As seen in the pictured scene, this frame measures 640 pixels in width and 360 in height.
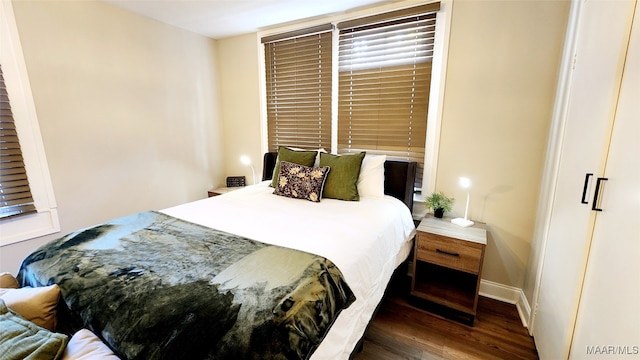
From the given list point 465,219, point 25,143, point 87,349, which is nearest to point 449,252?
point 465,219

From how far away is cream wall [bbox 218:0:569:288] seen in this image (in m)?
1.90

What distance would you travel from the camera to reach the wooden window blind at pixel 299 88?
2.85 m

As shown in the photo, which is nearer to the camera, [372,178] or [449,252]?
[449,252]

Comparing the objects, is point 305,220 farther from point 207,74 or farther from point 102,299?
point 207,74

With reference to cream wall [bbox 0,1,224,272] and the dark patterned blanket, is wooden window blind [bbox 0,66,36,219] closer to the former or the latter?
cream wall [bbox 0,1,224,272]

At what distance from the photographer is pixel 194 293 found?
3.32 ft

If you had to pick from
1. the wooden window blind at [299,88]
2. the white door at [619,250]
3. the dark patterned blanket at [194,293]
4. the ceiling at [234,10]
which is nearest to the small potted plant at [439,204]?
the white door at [619,250]

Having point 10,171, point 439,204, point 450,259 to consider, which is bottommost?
point 450,259

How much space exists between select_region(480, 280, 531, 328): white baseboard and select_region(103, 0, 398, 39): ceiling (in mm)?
2627

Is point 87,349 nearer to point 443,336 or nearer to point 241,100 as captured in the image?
point 443,336

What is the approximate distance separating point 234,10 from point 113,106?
1470mm

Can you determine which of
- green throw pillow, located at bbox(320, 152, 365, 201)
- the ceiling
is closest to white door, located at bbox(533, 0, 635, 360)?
green throw pillow, located at bbox(320, 152, 365, 201)

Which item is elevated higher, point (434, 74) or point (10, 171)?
point (434, 74)

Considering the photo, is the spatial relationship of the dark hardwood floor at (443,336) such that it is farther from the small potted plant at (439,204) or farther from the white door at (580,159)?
the small potted plant at (439,204)
